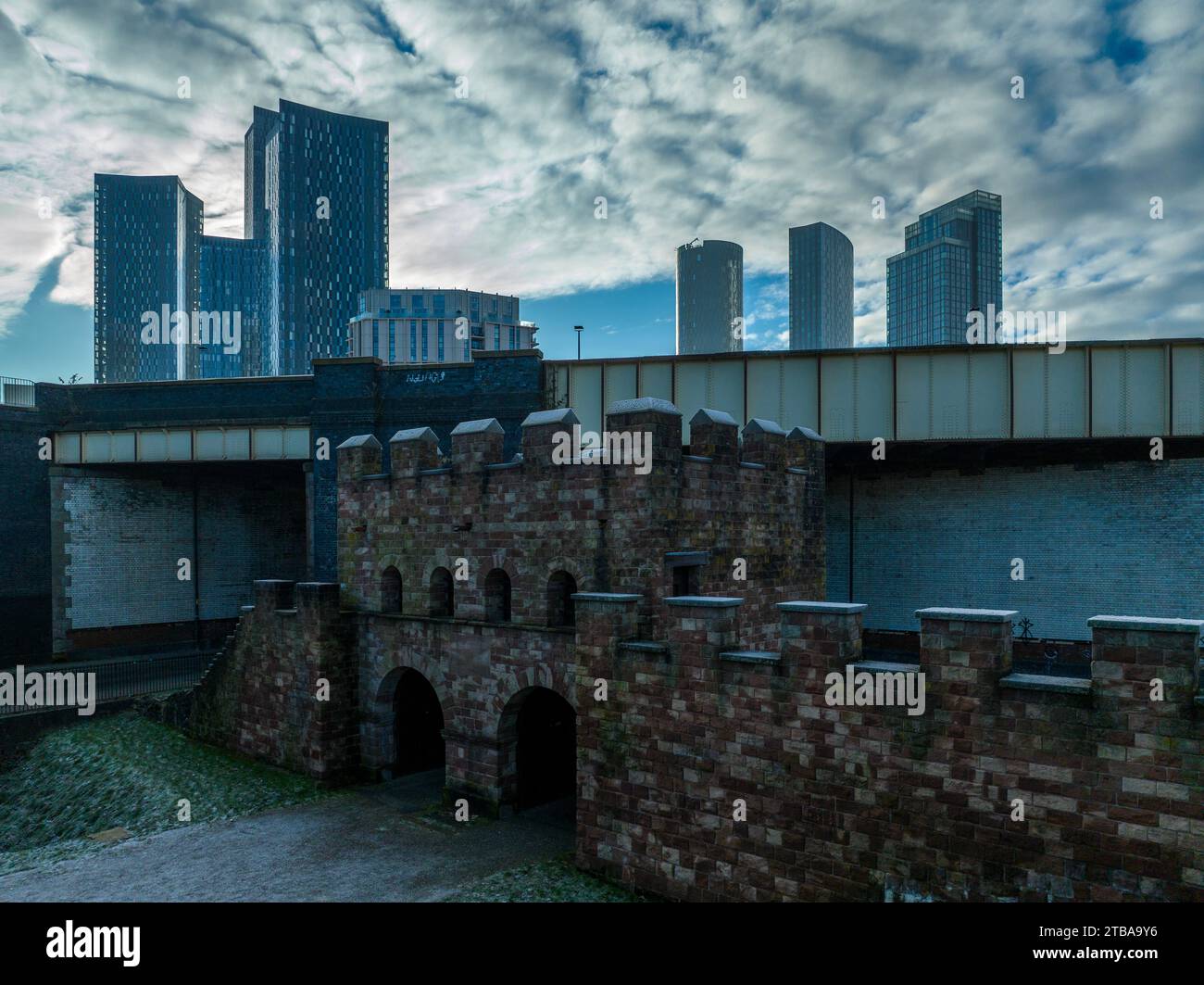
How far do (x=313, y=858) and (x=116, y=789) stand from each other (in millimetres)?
7972

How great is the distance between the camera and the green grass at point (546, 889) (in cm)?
1138

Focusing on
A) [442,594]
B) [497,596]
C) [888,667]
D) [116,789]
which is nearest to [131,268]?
[116,789]

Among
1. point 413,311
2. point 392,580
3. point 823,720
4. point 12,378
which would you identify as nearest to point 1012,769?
point 823,720

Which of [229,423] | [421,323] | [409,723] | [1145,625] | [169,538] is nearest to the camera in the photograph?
[1145,625]

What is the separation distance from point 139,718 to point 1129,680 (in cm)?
2478

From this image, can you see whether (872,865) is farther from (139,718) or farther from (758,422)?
(139,718)

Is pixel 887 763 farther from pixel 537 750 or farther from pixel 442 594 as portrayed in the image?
pixel 442 594

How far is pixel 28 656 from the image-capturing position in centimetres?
2914

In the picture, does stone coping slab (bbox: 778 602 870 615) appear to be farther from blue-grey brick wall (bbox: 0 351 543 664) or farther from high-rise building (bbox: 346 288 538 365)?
high-rise building (bbox: 346 288 538 365)

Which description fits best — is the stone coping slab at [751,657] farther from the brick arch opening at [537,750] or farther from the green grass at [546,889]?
the brick arch opening at [537,750]

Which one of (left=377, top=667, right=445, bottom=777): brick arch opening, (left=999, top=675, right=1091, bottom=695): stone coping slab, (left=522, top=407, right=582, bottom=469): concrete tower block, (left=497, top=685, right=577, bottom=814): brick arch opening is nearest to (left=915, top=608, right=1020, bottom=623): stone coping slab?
(left=999, top=675, right=1091, bottom=695): stone coping slab

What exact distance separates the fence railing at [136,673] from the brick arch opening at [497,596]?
1353cm

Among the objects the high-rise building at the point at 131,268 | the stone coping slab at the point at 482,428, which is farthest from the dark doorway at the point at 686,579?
the high-rise building at the point at 131,268

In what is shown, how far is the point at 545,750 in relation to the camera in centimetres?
1648
